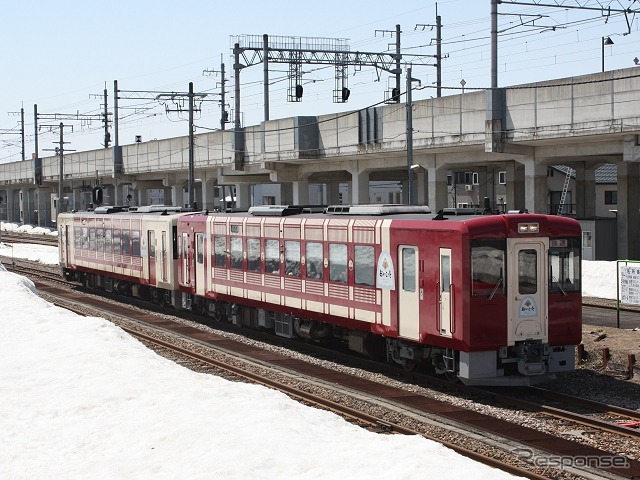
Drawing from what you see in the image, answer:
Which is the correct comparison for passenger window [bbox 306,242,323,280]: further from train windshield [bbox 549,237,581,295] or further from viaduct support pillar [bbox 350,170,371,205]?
viaduct support pillar [bbox 350,170,371,205]

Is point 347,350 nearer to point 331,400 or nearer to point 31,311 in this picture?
point 331,400

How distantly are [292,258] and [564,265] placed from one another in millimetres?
6221

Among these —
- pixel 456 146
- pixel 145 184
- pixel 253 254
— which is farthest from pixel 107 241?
pixel 145 184

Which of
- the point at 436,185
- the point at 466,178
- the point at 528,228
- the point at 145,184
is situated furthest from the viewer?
the point at 466,178

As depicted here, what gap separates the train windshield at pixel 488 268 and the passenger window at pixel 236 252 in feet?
28.7

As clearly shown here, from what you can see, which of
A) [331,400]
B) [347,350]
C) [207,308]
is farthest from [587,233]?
[331,400]

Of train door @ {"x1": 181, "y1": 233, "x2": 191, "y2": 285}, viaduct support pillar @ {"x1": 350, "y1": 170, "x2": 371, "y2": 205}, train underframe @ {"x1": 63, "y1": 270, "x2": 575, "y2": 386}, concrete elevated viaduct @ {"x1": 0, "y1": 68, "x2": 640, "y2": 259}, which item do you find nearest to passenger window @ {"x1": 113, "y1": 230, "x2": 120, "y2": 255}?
train door @ {"x1": 181, "y1": 233, "x2": 191, "y2": 285}

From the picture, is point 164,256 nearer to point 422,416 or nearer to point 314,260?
point 314,260

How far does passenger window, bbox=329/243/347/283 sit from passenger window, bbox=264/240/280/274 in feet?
7.87

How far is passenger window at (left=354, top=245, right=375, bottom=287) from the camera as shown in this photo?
16.7 metres

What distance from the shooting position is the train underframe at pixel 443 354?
1450cm

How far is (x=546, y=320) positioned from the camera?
1494 cm

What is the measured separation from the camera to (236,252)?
2233cm

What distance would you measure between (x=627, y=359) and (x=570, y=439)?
219 inches
